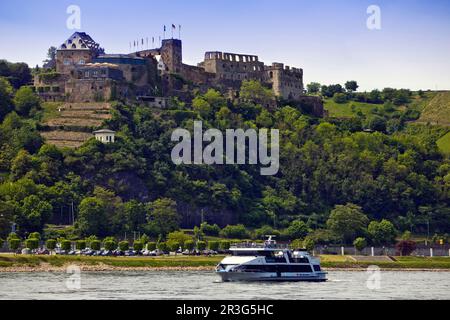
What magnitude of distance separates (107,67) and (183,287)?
3020 inches

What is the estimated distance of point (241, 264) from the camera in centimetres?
10075

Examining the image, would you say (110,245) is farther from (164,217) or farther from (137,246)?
(164,217)

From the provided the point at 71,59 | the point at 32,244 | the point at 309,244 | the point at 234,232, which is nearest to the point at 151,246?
the point at 32,244

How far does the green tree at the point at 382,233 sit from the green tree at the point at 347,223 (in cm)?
107

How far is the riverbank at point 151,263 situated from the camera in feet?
374

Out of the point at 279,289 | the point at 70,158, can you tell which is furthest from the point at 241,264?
the point at 70,158

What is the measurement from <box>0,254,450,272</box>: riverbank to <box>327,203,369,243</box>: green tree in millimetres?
10967

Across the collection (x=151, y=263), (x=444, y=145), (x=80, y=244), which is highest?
(x=444, y=145)

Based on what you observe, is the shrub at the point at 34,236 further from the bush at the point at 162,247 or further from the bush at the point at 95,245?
the bush at the point at 162,247

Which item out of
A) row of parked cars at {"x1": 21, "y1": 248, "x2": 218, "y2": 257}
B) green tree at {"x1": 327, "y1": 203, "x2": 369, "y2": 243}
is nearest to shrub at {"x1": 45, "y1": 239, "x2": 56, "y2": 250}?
row of parked cars at {"x1": 21, "y1": 248, "x2": 218, "y2": 257}

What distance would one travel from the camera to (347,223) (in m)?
152

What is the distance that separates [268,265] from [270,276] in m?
0.88

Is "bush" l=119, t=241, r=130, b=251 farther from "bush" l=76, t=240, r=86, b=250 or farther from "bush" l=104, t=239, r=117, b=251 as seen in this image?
"bush" l=76, t=240, r=86, b=250
